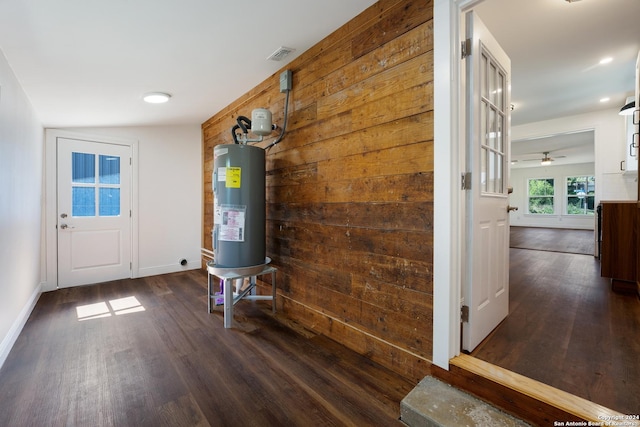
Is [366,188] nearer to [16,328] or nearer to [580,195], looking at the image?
[16,328]

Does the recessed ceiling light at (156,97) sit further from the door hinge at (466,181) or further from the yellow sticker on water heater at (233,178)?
the door hinge at (466,181)

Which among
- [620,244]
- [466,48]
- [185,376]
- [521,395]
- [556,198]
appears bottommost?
[185,376]

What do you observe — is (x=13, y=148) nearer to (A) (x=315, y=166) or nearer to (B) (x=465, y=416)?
(A) (x=315, y=166)

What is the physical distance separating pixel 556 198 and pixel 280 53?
11.8 metres

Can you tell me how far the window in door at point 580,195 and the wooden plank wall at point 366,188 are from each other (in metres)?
11.3

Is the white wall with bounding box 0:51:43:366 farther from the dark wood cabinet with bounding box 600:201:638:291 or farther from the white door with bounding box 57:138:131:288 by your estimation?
the dark wood cabinet with bounding box 600:201:638:291

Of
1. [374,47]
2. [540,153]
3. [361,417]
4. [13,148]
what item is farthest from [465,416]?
[540,153]

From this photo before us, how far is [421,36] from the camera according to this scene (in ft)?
5.24

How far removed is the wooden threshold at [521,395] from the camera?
1.16 metres

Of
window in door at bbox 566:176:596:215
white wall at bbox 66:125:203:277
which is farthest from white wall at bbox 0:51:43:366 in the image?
window in door at bbox 566:176:596:215

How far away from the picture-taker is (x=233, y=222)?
2455 mm

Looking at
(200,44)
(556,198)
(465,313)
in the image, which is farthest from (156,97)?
(556,198)

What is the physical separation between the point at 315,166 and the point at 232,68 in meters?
1.20

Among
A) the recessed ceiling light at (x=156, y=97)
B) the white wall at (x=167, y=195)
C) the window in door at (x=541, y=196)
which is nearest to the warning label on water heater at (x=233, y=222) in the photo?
the recessed ceiling light at (x=156, y=97)
